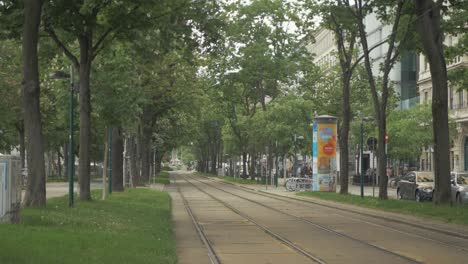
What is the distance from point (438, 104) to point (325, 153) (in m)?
18.4

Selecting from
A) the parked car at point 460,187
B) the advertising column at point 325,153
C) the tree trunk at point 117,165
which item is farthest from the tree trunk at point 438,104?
the tree trunk at point 117,165

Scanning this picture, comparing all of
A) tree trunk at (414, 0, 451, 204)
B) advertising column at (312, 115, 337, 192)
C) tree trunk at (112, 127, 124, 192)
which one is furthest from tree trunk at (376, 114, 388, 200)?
tree trunk at (112, 127, 124, 192)

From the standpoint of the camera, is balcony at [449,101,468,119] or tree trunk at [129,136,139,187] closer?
tree trunk at [129,136,139,187]

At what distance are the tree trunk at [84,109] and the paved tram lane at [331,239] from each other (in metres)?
4.14

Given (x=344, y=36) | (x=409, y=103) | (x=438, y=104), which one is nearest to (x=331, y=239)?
(x=438, y=104)

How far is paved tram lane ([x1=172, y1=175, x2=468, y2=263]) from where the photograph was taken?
43.5 feet

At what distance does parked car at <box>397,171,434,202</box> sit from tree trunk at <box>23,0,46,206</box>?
1869 centimetres

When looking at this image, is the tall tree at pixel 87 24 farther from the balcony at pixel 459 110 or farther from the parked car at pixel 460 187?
the balcony at pixel 459 110

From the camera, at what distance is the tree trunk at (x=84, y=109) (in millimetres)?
23781

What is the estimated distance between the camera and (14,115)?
4947 cm

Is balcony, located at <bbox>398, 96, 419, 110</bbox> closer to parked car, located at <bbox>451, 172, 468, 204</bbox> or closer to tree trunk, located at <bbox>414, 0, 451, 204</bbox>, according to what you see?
parked car, located at <bbox>451, 172, 468, 204</bbox>

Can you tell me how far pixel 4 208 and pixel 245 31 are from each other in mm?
46810

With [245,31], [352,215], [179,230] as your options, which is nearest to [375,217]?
[352,215]

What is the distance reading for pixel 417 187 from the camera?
32.4 metres
